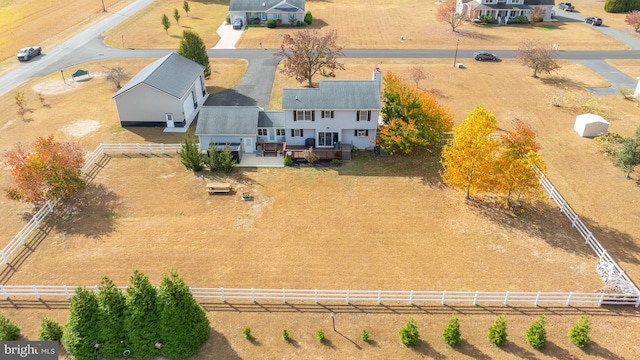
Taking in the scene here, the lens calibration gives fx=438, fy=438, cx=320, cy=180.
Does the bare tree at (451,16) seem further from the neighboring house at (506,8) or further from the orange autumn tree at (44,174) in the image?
the orange autumn tree at (44,174)

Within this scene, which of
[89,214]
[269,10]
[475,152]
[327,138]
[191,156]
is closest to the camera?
[475,152]

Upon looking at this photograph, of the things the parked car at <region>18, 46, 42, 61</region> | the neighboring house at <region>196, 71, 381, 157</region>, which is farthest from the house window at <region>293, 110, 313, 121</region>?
the parked car at <region>18, 46, 42, 61</region>

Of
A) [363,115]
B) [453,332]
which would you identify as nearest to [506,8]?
[363,115]

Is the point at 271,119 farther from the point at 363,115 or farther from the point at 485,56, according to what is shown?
the point at 485,56

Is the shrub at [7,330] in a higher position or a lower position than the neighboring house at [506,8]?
lower

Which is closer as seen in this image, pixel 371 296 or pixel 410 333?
pixel 410 333

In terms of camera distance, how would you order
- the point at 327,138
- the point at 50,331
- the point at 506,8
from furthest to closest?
1. the point at 506,8
2. the point at 327,138
3. the point at 50,331

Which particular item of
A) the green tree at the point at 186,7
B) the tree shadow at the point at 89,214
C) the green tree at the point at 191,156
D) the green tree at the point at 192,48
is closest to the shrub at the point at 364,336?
the tree shadow at the point at 89,214
